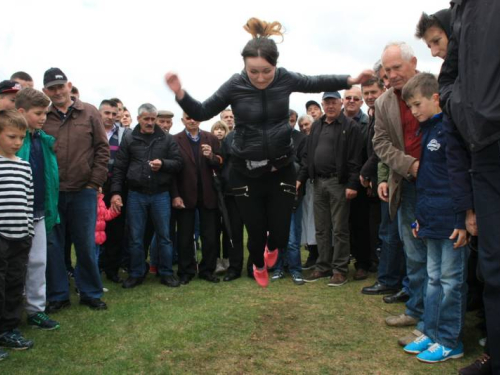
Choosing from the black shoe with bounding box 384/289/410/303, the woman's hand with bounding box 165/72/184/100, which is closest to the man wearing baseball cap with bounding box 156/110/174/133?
→ the woman's hand with bounding box 165/72/184/100

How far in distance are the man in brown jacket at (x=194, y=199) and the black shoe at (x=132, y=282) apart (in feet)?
1.99

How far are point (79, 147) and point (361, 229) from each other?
13.6 ft

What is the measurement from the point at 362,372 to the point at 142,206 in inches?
165

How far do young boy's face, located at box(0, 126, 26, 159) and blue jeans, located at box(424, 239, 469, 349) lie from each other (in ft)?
12.9

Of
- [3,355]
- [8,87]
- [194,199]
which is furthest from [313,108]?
[3,355]

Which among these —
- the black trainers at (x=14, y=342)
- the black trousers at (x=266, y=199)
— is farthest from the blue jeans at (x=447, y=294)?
the black trainers at (x=14, y=342)

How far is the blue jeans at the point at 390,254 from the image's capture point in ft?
19.7

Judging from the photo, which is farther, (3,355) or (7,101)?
(7,101)

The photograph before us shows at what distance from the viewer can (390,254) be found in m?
6.08

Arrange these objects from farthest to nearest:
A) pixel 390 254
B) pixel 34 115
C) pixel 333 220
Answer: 1. pixel 333 220
2. pixel 390 254
3. pixel 34 115

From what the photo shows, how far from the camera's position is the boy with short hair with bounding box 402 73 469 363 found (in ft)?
13.5

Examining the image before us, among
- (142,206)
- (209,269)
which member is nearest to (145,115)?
(142,206)

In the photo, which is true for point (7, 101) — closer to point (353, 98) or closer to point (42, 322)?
point (42, 322)

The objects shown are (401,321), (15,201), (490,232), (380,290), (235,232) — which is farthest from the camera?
(235,232)
